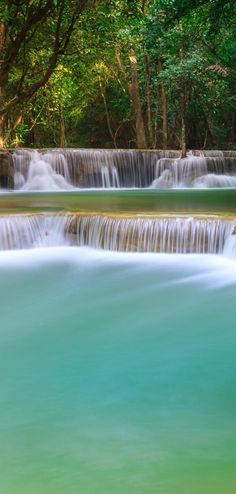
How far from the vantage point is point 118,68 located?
25.2 m

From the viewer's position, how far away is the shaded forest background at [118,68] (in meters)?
13.5

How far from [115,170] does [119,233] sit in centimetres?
996

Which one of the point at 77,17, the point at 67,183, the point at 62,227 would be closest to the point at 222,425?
the point at 62,227

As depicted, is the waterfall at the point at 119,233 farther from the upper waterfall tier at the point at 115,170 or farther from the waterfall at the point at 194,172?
the waterfall at the point at 194,172

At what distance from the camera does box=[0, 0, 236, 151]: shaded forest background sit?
13539 millimetres

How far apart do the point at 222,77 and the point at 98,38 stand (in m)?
8.64

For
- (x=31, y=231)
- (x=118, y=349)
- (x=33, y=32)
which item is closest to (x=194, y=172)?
(x=33, y=32)

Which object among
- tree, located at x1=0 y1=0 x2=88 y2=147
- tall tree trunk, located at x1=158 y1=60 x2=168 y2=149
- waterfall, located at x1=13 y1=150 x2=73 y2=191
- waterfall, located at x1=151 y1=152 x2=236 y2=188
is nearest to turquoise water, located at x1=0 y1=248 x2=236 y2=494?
tree, located at x1=0 y1=0 x2=88 y2=147

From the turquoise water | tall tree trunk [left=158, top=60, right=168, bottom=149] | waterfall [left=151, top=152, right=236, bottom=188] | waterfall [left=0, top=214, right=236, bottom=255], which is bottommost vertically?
the turquoise water

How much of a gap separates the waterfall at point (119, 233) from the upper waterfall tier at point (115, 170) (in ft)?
28.4

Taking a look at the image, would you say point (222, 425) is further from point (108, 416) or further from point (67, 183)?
point (67, 183)

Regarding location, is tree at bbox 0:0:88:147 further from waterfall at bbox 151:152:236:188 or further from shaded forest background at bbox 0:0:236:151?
waterfall at bbox 151:152:236:188

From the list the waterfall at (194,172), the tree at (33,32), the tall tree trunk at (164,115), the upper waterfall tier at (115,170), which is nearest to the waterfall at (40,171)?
the upper waterfall tier at (115,170)

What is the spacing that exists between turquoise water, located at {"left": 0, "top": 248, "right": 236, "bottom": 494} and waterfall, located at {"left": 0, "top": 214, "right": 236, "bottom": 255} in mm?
649
